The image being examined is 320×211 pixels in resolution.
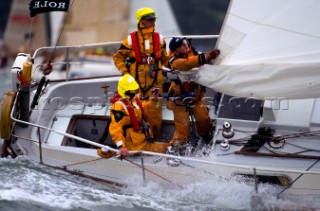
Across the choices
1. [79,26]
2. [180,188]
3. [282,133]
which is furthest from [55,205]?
[79,26]

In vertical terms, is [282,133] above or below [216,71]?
below

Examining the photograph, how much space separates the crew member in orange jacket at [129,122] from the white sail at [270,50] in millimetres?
813

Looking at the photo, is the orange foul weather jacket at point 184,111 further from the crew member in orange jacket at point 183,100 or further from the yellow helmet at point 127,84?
the yellow helmet at point 127,84

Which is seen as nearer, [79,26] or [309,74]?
[309,74]

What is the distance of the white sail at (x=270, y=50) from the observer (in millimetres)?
6043

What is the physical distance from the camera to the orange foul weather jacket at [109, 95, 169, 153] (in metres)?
6.59

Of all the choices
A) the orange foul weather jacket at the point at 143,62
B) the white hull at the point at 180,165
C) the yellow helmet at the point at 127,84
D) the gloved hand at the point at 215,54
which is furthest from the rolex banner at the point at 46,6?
the gloved hand at the point at 215,54

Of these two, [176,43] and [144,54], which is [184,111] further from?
[144,54]

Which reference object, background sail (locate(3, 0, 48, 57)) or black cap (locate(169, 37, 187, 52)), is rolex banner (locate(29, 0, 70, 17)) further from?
background sail (locate(3, 0, 48, 57))

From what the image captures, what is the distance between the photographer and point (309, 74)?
237 inches

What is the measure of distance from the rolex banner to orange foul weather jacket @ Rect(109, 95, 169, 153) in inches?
54.0

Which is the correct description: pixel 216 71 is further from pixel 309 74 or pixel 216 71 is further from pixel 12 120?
pixel 12 120

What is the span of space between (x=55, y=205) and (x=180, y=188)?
3.46 ft

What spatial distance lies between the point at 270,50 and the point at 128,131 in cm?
144
